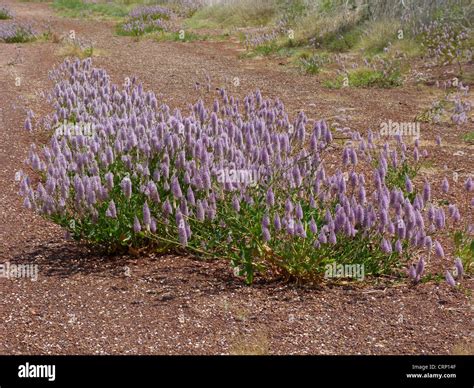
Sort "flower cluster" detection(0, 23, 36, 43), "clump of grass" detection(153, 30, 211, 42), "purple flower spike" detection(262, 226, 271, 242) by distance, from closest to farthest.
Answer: "purple flower spike" detection(262, 226, 271, 242), "flower cluster" detection(0, 23, 36, 43), "clump of grass" detection(153, 30, 211, 42)

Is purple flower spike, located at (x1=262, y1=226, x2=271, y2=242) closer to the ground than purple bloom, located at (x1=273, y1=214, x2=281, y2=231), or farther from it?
closer to the ground

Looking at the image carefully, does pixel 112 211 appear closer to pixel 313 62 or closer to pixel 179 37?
pixel 313 62

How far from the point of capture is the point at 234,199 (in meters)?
3.40

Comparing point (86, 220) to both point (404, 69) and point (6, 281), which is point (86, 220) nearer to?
point (6, 281)

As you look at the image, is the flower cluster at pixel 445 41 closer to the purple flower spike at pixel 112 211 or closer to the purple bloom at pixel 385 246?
the purple bloom at pixel 385 246

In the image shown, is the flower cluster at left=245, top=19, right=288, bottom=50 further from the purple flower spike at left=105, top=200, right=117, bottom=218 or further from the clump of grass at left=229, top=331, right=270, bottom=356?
the clump of grass at left=229, top=331, right=270, bottom=356

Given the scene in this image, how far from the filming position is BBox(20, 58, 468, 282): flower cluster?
3.42m

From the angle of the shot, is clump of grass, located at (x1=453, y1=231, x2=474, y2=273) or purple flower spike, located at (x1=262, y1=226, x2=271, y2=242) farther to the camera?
clump of grass, located at (x1=453, y1=231, x2=474, y2=273)

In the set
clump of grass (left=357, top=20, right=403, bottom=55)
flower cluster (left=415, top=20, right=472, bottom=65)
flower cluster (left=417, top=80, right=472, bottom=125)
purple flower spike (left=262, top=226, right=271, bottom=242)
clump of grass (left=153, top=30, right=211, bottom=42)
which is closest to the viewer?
purple flower spike (left=262, top=226, right=271, bottom=242)

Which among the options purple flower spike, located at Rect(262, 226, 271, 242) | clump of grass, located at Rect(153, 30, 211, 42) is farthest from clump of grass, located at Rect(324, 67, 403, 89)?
purple flower spike, located at Rect(262, 226, 271, 242)

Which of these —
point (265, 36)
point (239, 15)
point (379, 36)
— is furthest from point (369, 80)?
point (239, 15)

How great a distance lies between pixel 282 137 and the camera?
12.6 feet

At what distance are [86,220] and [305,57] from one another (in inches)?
381
